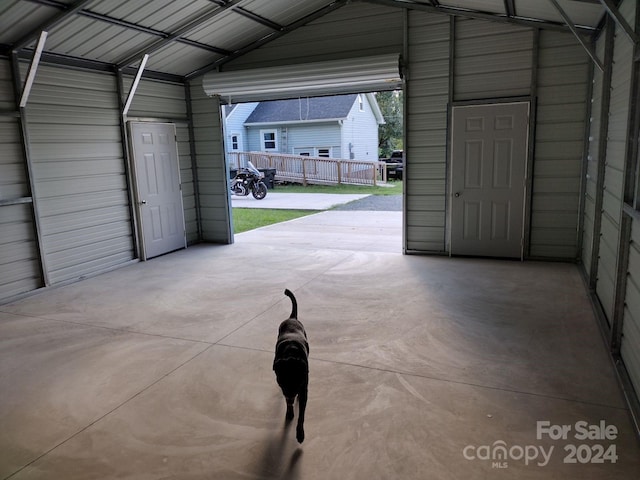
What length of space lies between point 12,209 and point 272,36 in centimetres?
441

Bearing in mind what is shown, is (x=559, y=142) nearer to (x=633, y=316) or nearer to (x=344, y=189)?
(x=633, y=316)

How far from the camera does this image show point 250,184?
52.2ft

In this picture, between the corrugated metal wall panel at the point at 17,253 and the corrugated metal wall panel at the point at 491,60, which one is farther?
the corrugated metal wall panel at the point at 491,60

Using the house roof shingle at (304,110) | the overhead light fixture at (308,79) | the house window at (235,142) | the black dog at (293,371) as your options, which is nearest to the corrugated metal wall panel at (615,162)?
the black dog at (293,371)

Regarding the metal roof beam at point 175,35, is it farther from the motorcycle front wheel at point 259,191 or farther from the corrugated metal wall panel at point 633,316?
the motorcycle front wheel at point 259,191

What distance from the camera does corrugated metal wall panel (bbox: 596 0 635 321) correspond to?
142 inches

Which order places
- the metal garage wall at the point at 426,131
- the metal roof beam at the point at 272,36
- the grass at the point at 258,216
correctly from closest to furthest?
the metal garage wall at the point at 426,131 → the metal roof beam at the point at 272,36 → the grass at the point at 258,216

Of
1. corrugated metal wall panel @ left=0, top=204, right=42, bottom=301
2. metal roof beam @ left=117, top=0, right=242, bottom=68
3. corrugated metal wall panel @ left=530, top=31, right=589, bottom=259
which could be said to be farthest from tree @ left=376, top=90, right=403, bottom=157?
corrugated metal wall panel @ left=0, top=204, right=42, bottom=301

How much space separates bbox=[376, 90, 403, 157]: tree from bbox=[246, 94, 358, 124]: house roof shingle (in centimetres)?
748

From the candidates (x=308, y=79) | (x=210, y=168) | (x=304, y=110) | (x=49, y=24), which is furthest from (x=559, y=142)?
(x=304, y=110)

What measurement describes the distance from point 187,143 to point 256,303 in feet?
13.7

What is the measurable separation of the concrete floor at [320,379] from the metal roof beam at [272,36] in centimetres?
387

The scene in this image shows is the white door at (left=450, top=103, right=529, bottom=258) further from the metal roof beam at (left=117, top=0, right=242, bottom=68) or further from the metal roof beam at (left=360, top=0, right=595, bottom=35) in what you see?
the metal roof beam at (left=117, top=0, right=242, bottom=68)

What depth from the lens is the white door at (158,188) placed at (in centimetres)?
708
